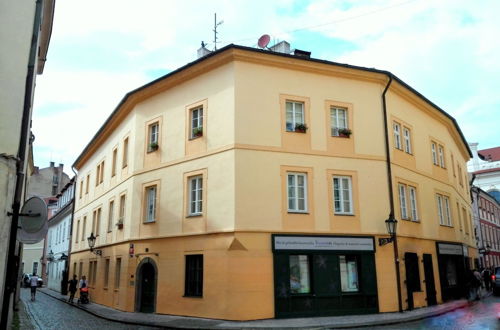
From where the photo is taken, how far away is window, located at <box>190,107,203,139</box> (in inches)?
750

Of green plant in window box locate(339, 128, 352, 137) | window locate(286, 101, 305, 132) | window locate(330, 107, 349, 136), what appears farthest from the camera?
window locate(330, 107, 349, 136)

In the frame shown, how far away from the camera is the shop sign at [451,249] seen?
23.2 m

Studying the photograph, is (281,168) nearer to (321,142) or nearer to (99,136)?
(321,142)

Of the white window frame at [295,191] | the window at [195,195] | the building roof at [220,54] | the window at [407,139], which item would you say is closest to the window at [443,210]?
the window at [407,139]

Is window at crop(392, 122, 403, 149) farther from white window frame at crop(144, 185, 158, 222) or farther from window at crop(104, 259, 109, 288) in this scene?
window at crop(104, 259, 109, 288)

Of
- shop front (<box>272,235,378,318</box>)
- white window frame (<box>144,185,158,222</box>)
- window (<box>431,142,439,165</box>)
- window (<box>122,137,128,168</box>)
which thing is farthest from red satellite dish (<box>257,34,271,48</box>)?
window (<box>431,142,439,165</box>)

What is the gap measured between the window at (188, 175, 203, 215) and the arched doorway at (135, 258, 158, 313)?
3.19 meters

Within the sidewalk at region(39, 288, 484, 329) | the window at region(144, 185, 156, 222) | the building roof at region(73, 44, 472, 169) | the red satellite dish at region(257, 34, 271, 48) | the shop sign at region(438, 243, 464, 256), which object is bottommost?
the sidewalk at region(39, 288, 484, 329)

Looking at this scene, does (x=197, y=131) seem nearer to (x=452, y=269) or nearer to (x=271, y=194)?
(x=271, y=194)

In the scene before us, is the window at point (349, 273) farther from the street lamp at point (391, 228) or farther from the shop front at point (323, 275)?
the street lamp at point (391, 228)

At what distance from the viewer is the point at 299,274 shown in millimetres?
17359

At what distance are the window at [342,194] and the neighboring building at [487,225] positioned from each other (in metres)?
30.1

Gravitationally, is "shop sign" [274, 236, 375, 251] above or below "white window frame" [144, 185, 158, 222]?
below

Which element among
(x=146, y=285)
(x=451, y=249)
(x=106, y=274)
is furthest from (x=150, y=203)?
(x=451, y=249)
